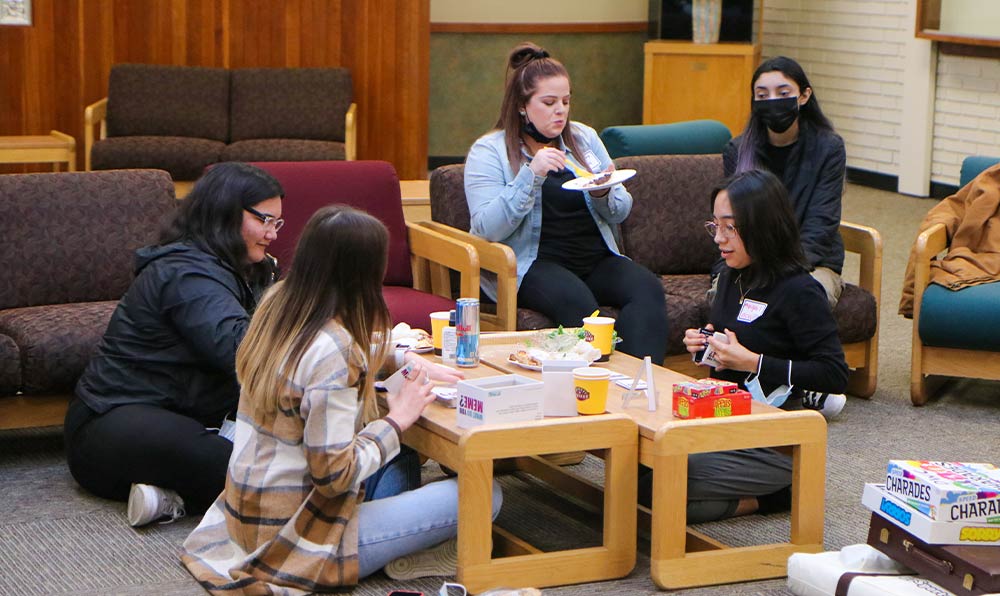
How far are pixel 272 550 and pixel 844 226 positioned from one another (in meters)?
2.86

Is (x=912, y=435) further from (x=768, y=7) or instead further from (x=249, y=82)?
(x=768, y=7)

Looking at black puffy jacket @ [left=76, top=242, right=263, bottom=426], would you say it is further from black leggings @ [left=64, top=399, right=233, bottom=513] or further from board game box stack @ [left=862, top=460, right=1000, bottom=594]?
board game box stack @ [left=862, top=460, right=1000, bottom=594]

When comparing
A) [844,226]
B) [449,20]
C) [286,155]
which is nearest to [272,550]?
[844,226]

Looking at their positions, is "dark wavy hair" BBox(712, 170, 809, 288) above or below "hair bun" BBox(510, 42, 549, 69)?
below

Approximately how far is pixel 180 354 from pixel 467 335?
0.75 meters

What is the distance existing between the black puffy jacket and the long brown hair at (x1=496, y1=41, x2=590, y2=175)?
49.9 inches

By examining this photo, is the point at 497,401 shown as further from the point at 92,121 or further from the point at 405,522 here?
the point at 92,121

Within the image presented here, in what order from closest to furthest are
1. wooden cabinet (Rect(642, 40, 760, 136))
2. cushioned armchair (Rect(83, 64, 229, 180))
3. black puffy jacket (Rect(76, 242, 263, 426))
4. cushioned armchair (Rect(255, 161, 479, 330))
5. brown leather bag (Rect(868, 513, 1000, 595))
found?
brown leather bag (Rect(868, 513, 1000, 595)) < black puffy jacket (Rect(76, 242, 263, 426)) < cushioned armchair (Rect(255, 161, 479, 330)) < cushioned armchair (Rect(83, 64, 229, 180)) < wooden cabinet (Rect(642, 40, 760, 136))

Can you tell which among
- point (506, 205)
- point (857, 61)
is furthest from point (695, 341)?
point (857, 61)

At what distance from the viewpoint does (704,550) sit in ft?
11.0

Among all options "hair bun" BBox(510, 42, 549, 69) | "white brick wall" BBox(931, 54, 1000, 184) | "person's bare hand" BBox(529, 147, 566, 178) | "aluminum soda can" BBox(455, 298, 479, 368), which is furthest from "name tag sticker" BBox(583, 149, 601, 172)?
"white brick wall" BBox(931, 54, 1000, 184)

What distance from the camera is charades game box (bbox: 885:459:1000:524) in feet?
9.45

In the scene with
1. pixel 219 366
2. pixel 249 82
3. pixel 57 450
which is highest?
pixel 249 82

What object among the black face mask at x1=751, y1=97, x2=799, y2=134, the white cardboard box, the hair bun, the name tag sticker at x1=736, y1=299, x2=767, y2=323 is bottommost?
the white cardboard box
